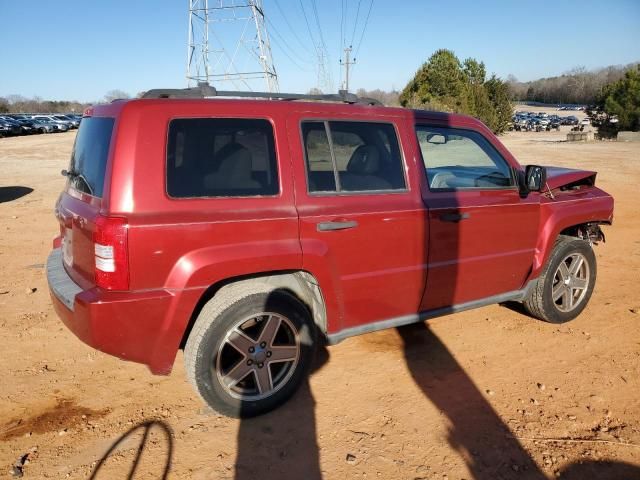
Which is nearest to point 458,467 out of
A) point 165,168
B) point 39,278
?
point 165,168

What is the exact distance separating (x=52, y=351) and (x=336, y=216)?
8.67 feet

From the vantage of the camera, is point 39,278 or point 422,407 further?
point 39,278

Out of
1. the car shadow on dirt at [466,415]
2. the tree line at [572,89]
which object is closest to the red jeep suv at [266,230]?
the car shadow on dirt at [466,415]

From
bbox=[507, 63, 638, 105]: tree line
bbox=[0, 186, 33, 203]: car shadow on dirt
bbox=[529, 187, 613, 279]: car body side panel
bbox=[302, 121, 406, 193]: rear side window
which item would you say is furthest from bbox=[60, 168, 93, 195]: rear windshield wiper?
bbox=[507, 63, 638, 105]: tree line

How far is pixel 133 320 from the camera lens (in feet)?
8.31

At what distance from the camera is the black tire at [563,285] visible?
13.7 ft

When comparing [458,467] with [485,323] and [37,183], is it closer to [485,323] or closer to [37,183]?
[485,323]

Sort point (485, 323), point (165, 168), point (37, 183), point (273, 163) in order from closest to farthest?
point (165, 168) → point (273, 163) → point (485, 323) → point (37, 183)

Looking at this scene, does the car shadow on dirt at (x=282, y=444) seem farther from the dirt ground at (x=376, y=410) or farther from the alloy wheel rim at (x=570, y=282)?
the alloy wheel rim at (x=570, y=282)

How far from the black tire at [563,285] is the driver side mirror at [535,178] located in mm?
782

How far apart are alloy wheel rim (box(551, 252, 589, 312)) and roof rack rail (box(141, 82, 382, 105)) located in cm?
235

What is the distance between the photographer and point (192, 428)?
2896mm

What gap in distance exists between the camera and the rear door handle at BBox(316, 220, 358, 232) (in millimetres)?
2908

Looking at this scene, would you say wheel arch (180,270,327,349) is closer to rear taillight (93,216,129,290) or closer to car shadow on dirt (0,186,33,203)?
rear taillight (93,216,129,290)
